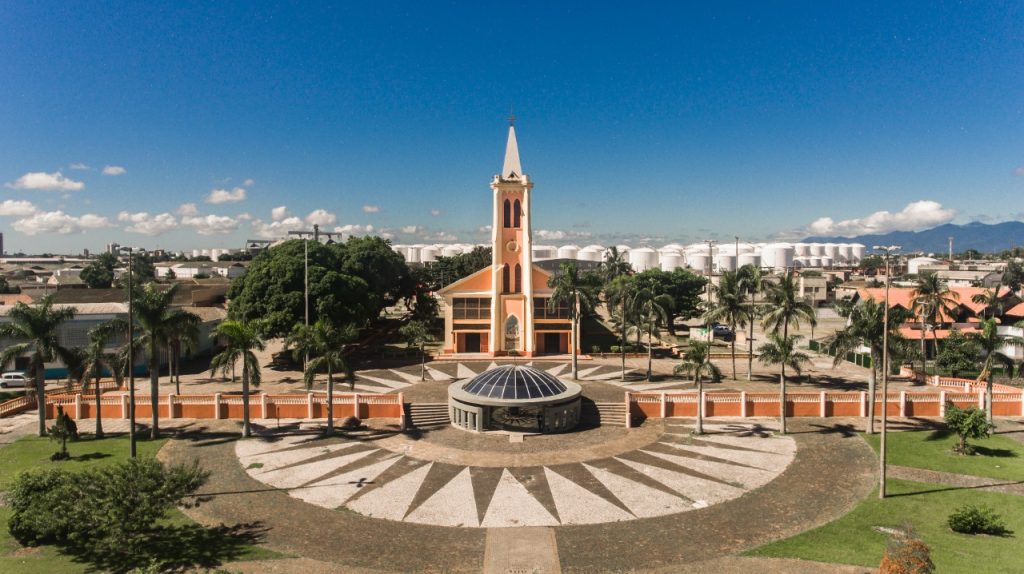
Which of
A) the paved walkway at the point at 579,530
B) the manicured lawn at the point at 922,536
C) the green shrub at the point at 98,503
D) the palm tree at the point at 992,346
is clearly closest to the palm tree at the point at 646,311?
the paved walkway at the point at 579,530

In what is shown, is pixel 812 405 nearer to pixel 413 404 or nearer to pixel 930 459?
pixel 930 459

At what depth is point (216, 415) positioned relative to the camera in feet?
110

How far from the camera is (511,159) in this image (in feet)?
169

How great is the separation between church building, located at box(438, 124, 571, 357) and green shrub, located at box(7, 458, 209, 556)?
1348 inches

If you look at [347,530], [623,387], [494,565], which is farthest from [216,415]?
[623,387]

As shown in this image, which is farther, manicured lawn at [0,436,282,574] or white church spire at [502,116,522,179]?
white church spire at [502,116,522,179]

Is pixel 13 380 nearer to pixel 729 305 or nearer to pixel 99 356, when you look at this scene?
pixel 99 356

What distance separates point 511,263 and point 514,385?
21.2 m

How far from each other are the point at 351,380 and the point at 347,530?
11.4 m

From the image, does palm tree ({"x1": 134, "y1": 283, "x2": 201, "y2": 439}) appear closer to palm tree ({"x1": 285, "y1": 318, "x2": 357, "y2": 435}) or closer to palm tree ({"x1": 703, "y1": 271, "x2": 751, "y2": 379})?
palm tree ({"x1": 285, "y1": 318, "x2": 357, "y2": 435})

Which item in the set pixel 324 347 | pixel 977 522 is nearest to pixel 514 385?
pixel 324 347

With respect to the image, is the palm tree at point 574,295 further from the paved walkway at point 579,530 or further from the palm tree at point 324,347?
the paved walkway at point 579,530

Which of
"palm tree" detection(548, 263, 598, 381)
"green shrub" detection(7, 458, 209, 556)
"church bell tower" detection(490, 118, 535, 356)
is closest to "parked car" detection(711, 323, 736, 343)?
"church bell tower" detection(490, 118, 535, 356)

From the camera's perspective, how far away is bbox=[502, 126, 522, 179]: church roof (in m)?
51.3
